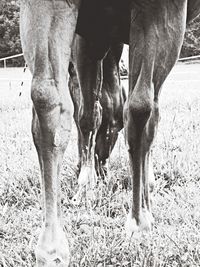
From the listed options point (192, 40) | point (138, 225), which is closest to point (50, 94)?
point (138, 225)

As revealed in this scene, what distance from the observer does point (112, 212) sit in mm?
3219

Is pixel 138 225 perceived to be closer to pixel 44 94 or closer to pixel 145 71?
pixel 145 71

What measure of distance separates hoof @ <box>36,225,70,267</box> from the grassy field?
0.20 m

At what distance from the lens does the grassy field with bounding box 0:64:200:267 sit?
8.05 feet

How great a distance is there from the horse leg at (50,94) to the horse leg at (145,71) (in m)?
0.39

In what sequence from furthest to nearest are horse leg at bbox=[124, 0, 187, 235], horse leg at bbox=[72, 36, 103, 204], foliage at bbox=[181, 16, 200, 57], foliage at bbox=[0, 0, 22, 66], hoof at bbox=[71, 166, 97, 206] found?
foliage at bbox=[181, 16, 200, 57], foliage at bbox=[0, 0, 22, 66], hoof at bbox=[71, 166, 97, 206], horse leg at bbox=[72, 36, 103, 204], horse leg at bbox=[124, 0, 187, 235]

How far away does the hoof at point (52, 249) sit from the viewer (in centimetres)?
215

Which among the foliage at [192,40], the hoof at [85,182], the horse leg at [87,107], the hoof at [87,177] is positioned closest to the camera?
the horse leg at [87,107]

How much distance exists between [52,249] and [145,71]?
930 mm

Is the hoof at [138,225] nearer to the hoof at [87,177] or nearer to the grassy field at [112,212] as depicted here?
the grassy field at [112,212]

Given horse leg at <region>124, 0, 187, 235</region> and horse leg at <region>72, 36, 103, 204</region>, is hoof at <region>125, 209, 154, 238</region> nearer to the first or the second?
horse leg at <region>124, 0, 187, 235</region>

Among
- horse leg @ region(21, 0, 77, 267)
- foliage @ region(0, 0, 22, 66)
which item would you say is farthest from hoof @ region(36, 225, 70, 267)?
foliage @ region(0, 0, 22, 66)

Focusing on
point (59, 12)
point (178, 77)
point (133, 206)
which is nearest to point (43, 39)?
point (59, 12)

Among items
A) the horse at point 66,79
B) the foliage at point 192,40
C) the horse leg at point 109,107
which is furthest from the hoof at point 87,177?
the foliage at point 192,40
